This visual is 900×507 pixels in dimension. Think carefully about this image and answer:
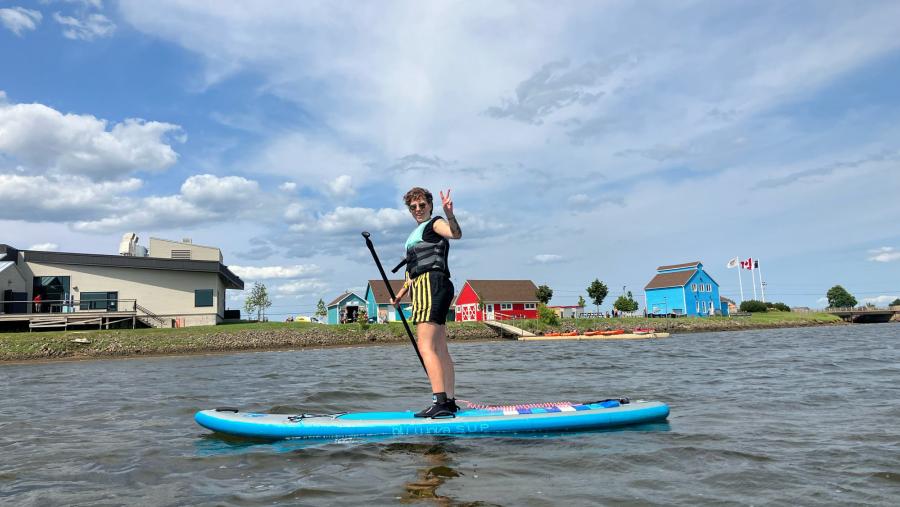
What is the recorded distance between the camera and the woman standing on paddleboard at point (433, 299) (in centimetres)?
573

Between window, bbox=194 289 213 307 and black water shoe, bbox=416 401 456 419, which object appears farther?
window, bbox=194 289 213 307

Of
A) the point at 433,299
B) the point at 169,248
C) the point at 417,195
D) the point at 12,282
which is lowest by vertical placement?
the point at 433,299

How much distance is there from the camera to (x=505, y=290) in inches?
2606

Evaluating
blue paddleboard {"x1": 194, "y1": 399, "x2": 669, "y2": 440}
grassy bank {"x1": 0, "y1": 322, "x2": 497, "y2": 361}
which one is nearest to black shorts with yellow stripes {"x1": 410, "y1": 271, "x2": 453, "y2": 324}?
blue paddleboard {"x1": 194, "y1": 399, "x2": 669, "y2": 440}

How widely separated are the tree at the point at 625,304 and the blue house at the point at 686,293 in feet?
12.7

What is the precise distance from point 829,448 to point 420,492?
3.53 metres

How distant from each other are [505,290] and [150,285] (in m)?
40.5

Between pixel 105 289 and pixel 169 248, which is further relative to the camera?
pixel 169 248

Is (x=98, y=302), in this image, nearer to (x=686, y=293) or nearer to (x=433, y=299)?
(x=433, y=299)

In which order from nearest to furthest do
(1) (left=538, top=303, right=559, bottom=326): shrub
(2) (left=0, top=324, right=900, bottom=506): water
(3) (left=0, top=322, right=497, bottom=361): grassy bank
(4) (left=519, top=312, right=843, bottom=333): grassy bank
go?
(2) (left=0, top=324, right=900, bottom=506): water
(3) (left=0, top=322, right=497, bottom=361): grassy bank
(1) (left=538, top=303, right=559, bottom=326): shrub
(4) (left=519, top=312, right=843, bottom=333): grassy bank

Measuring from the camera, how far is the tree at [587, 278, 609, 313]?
71.5m

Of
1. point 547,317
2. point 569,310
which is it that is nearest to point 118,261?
point 547,317

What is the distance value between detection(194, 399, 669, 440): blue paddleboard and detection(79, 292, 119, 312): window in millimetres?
34313

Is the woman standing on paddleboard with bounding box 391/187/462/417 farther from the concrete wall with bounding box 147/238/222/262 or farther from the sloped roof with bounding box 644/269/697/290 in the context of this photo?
the sloped roof with bounding box 644/269/697/290
